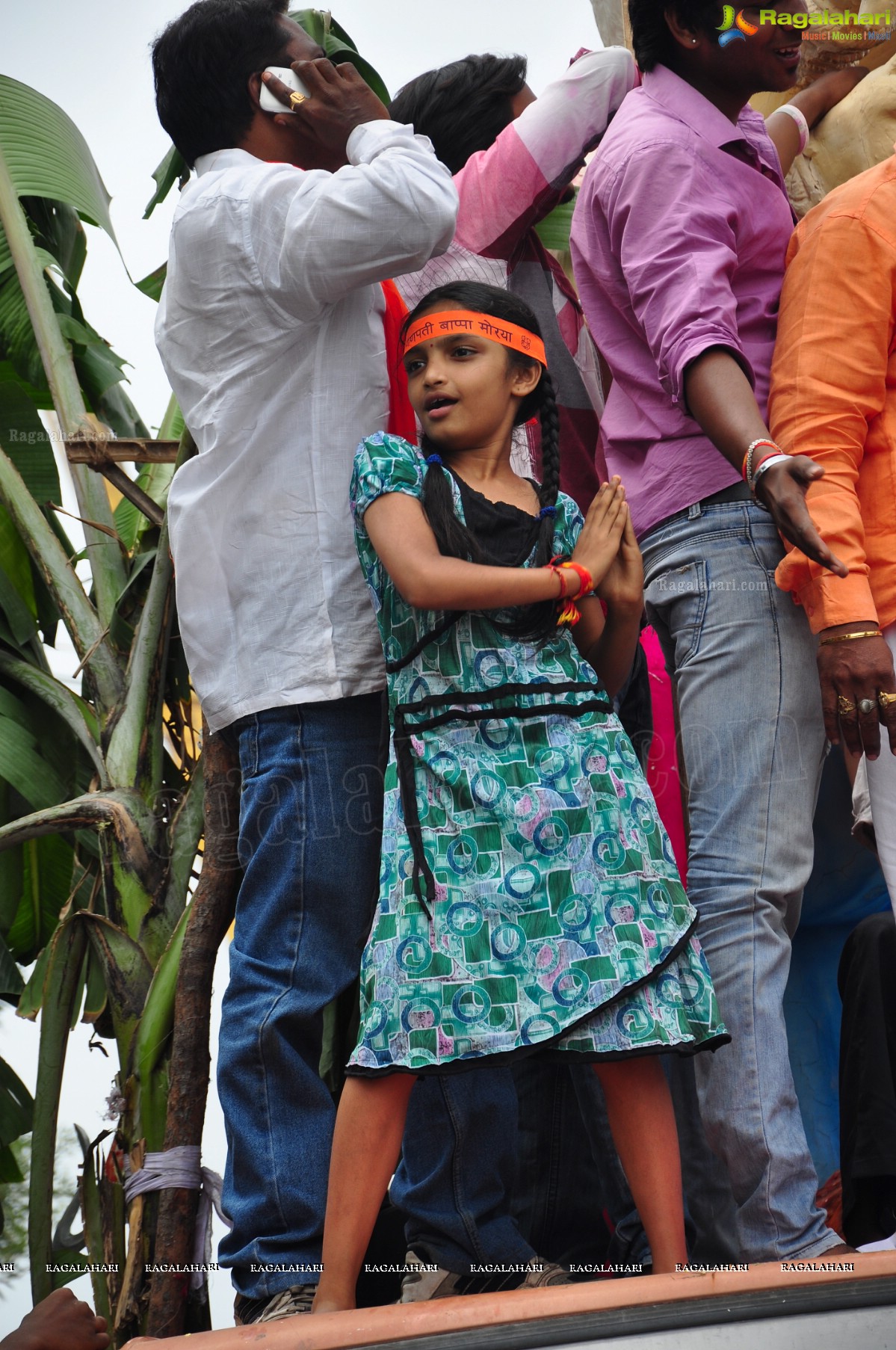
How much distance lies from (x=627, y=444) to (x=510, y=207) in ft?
1.77

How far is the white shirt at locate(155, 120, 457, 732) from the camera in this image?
73.6 inches

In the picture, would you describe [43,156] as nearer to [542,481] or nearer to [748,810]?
[542,481]

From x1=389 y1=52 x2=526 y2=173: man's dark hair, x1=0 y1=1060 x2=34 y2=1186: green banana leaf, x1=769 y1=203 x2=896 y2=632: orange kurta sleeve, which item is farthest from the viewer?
x1=0 y1=1060 x2=34 y2=1186: green banana leaf

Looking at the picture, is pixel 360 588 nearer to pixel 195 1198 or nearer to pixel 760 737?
pixel 760 737

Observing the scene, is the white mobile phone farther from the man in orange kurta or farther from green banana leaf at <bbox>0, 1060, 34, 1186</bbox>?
green banana leaf at <bbox>0, 1060, 34, 1186</bbox>

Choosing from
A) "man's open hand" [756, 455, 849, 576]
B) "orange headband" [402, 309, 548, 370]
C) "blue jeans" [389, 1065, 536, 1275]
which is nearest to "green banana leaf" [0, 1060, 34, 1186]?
"blue jeans" [389, 1065, 536, 1275]

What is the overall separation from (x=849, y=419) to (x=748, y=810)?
1.98 feet

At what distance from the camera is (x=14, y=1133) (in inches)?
120

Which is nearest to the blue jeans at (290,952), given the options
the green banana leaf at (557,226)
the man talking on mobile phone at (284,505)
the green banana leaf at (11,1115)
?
the man talking on mobile phone at (284,505)

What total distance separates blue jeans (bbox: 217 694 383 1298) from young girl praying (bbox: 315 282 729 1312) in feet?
0.39

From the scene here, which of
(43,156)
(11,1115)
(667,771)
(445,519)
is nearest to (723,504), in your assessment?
(445,519)

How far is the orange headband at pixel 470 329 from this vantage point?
77.8 inches

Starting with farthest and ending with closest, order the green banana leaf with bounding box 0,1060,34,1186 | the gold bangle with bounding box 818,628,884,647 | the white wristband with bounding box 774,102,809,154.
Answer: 1. the green banana leaf with bounding box 0,1060,34,1186
2. the white wristband with bounding box 774,102,809,154
3. the gold bangle with bounding box 818,628,884,647

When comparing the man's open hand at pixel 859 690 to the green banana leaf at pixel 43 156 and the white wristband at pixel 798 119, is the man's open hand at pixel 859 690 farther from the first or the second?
the green banana leaf at pixel 43 156
